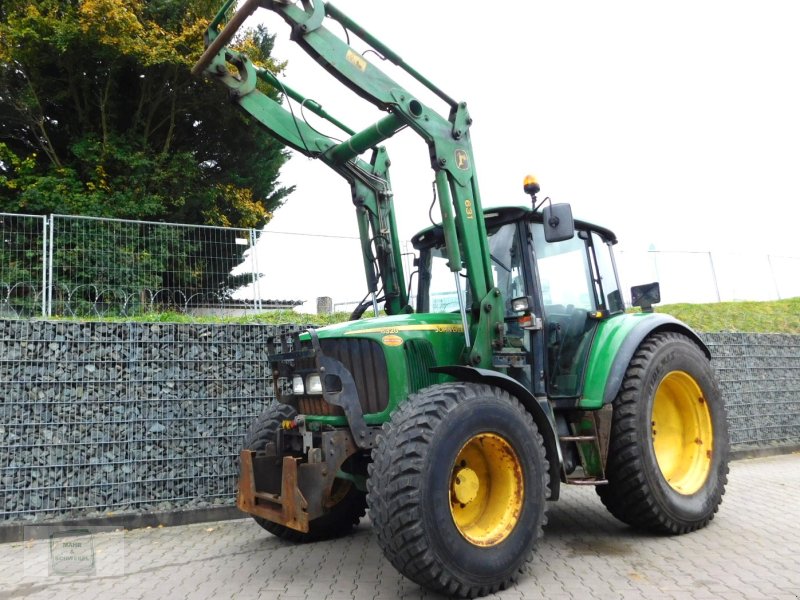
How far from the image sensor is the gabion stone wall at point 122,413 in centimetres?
552

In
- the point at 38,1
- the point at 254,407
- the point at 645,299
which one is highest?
the point at 38,1

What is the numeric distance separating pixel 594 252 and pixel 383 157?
201cm

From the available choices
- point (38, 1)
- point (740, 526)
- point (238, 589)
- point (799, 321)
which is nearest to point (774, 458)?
point (740, 526)

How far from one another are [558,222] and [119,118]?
12994 millimetres

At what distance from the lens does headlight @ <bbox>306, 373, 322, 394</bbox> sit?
423 centimetres

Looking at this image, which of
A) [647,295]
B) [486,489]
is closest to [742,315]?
[647,295]

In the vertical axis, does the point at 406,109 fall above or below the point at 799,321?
above

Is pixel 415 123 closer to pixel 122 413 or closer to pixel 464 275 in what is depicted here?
pixel 464 275

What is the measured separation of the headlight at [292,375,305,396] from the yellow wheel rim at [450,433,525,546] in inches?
50.0

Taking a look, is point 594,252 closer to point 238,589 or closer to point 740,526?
point 740,526

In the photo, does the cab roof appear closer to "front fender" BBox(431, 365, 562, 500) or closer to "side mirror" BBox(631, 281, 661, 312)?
"side mirror" BBox(631, 281, 661, 312)

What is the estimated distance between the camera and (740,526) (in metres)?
4.99

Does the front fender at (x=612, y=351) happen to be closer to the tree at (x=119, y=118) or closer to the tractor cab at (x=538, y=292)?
the tractor cab at (x=538, y=292)

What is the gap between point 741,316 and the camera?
41.3 ft
